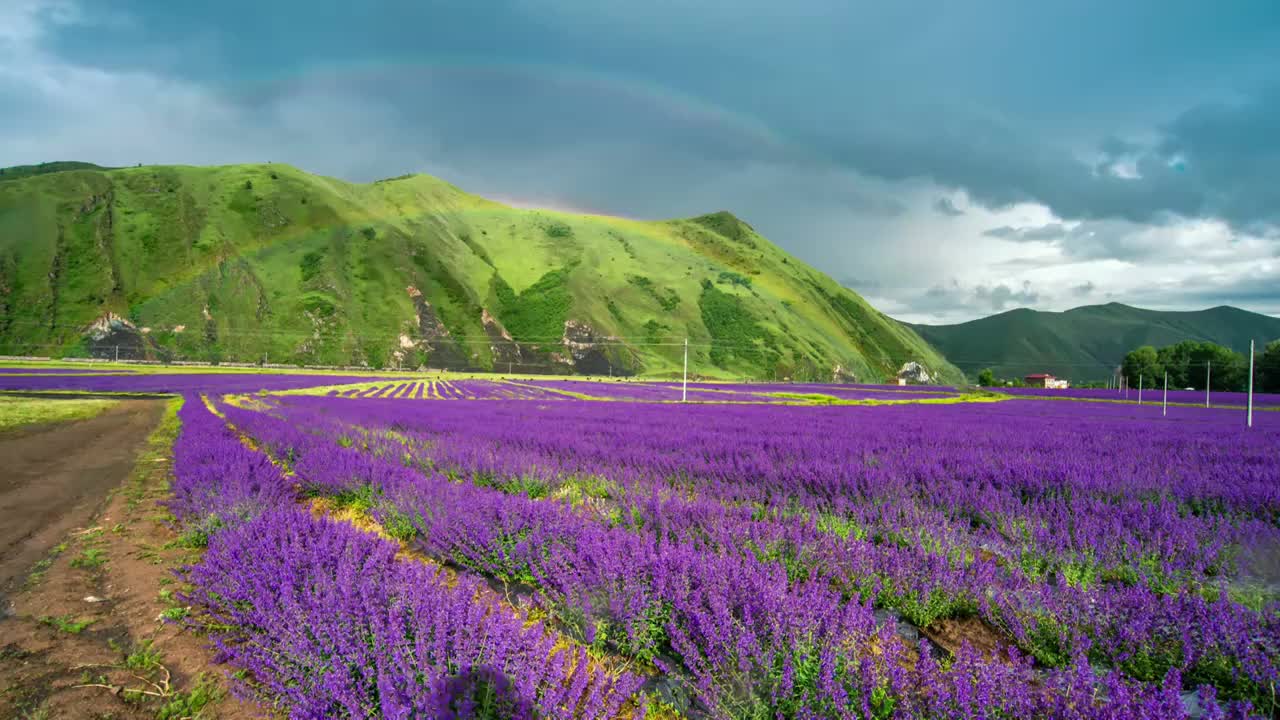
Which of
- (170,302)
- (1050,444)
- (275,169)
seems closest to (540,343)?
(170,302)

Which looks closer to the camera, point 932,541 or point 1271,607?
point 1271,607

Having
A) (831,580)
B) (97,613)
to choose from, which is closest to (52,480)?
(97,613)

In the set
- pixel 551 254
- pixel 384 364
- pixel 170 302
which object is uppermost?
pixel 551 254

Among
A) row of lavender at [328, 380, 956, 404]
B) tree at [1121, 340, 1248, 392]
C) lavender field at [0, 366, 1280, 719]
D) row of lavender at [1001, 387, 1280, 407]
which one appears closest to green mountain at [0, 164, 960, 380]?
tree at [1121, 340, 1248, 392]

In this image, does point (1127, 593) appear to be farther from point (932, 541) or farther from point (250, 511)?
point (250, 511)

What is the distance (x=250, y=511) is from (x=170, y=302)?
3968 inches

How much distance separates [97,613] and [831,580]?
186 inches

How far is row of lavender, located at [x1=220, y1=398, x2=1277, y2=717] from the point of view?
2047 millimetres

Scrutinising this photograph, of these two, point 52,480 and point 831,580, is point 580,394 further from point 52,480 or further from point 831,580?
point 831,580

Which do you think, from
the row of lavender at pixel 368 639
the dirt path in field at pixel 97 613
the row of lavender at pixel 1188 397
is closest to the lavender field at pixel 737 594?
the row of lavender at pixel 368 639

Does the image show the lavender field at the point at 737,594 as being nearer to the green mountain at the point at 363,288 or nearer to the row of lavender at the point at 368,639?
the row of lavender at the point at 368,639

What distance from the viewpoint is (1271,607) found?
10.3 ft

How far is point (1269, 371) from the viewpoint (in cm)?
6125

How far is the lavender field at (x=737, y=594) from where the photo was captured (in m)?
2.03
